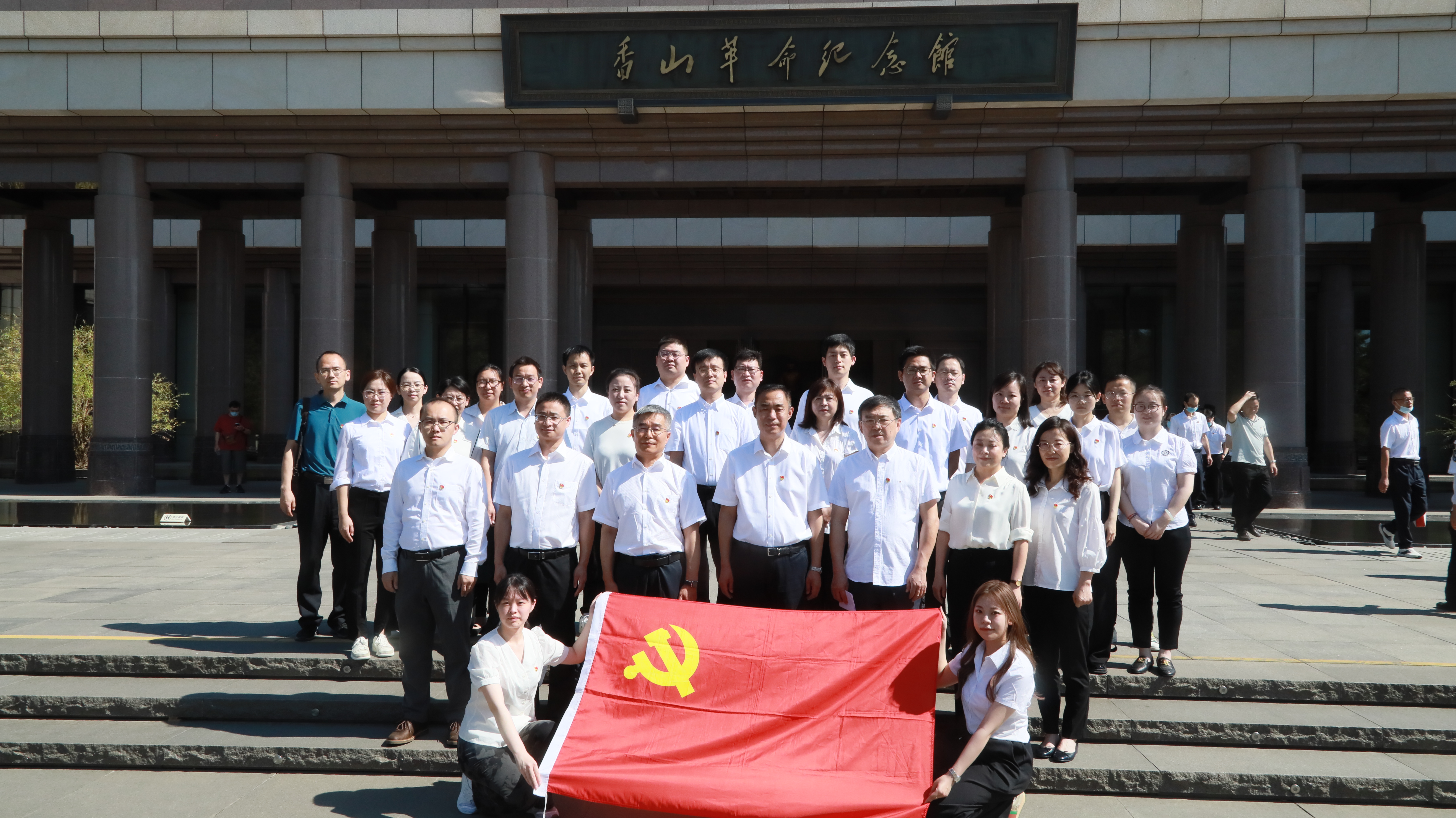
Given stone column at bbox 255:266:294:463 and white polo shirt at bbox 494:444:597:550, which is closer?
white polo shirt at bbox 494:444:597:550

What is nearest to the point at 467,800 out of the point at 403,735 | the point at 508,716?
the point at 508,716

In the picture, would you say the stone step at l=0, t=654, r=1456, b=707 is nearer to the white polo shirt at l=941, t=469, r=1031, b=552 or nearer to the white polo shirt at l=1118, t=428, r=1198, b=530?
the white polo shirt at l=1118, t=428, r=1198, b=530

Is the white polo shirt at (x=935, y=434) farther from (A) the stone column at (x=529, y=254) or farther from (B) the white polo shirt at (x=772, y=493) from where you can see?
(A) the stone column at (x=529, y=254)

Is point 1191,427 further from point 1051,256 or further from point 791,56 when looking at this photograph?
point 791,56

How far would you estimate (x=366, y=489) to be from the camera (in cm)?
689

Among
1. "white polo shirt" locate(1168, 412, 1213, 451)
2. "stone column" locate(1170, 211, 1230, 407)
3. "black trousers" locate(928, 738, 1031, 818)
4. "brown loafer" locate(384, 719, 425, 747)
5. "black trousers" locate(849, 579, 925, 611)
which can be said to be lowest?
"brown loafer" locate(384, 719, 425, 747)

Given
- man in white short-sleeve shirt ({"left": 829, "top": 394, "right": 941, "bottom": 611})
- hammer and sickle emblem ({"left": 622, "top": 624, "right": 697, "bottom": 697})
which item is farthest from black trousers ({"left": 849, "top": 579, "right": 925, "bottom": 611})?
hammer and sickle emblem ({"left": 622, "top": 624, "right": 697, "bottom": 697})

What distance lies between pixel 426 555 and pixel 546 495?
0.80 metres

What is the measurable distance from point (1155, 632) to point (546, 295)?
40.9 feet

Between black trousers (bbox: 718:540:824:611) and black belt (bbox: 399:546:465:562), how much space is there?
1.66 m

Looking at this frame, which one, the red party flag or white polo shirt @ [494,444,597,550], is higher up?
white polo shirt @ [494,444,597,550]

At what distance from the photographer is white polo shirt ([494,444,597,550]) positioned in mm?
5594

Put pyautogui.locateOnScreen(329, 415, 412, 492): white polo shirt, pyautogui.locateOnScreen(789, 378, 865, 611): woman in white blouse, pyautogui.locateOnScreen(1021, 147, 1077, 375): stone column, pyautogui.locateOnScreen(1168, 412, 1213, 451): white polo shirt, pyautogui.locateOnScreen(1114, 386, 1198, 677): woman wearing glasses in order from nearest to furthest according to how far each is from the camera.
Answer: pyautogui.locateOnScreen(789, 378, 865, 611): woman in white blouse → pyautogui.locateOnScreen(1114, 386, 1198, 677): woman wearing glasses → pyautogui.locateOnScreen(329, 415, 412, 492): white polo shirt → pyautogui.locateOnScreen(1168, 412, 1213, 451): white polo shirt → pyautogui.locateOnScreen(1021, 147, 1077, 375): stone column

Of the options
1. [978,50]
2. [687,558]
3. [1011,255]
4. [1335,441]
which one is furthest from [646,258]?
[687,558]
